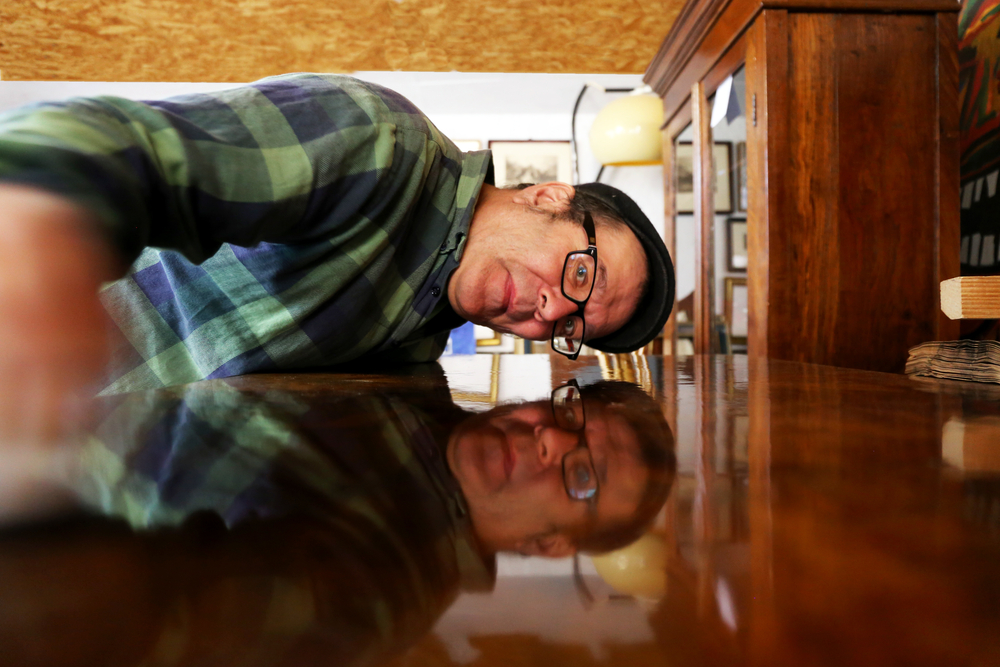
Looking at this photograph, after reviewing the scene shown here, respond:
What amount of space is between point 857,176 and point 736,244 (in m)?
0.34

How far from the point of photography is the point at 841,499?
226 mm

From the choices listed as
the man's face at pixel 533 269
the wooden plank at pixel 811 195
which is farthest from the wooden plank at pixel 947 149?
the man's face at pixel 533 269

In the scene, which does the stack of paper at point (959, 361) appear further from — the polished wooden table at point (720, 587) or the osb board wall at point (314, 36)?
the osb board wall at point (314, 36)

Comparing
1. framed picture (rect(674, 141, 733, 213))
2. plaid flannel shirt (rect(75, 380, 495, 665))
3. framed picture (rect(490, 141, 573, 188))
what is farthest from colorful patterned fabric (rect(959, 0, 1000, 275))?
framed picture (rect(490, 141, 573, 188))

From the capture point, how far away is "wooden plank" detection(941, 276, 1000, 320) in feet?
2.95

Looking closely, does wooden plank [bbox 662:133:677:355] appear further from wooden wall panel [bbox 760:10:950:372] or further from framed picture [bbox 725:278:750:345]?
wooden wall panel [bbox 760:10:950:372]

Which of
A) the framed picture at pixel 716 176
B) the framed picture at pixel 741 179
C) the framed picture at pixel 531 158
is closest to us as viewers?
the framed picture at pixel 741 179

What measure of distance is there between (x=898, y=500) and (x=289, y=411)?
14.7 inches

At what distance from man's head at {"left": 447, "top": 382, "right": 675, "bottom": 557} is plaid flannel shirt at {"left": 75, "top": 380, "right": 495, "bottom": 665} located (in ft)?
0.04

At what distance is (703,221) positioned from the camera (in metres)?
1.97

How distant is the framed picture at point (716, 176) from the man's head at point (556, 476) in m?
1.43

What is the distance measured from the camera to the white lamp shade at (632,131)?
3.00 m

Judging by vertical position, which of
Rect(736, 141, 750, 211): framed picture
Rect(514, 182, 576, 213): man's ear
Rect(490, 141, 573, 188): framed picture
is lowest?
Rect(514, 182, 576, 213): man's ear

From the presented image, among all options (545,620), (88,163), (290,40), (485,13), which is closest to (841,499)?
(545,620)
